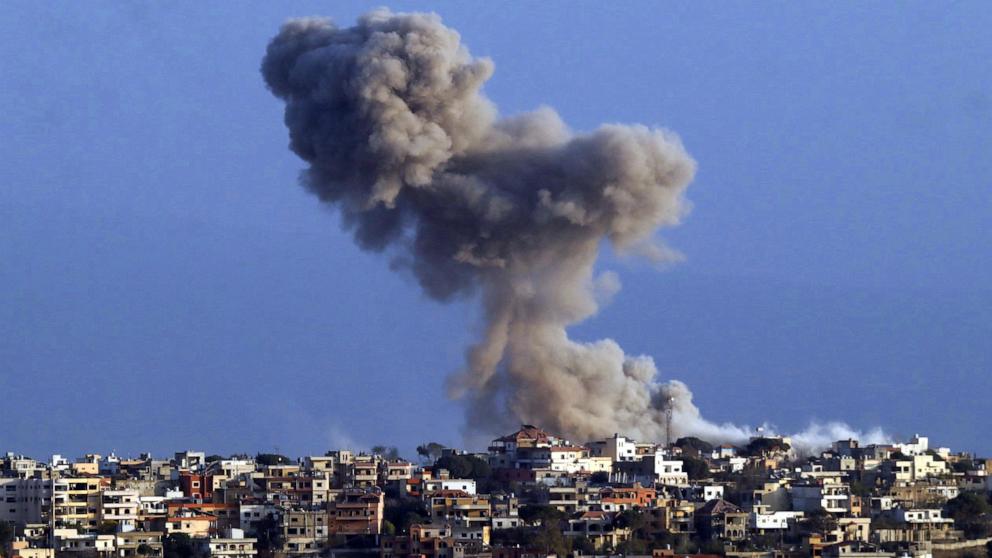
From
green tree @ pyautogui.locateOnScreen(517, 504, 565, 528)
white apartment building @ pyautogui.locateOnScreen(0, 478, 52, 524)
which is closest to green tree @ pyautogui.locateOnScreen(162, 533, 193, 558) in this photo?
white apartment building @ pyautogui.locateOnScreen(0, 478, 52, 524)

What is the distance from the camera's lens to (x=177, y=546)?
62375mm

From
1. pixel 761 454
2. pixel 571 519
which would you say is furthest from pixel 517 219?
pixel 571 519

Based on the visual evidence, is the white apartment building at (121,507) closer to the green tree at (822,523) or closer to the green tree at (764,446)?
the green tree at (822,523)

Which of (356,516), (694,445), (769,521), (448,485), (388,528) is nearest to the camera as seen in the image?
(388,528)

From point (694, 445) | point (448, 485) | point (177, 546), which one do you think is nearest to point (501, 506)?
point (448, 485)

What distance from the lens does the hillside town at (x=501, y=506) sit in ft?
206

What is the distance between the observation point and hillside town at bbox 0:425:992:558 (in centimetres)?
6278

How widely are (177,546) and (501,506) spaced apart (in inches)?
294

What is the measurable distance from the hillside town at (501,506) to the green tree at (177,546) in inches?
1.6

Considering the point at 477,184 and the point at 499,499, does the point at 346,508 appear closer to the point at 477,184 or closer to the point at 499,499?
the point at 499,499

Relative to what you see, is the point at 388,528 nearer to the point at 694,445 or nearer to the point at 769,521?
the point at 769,521

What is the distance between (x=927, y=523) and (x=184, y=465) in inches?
763

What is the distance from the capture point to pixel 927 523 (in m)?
66.4

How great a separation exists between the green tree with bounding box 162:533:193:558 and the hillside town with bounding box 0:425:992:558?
0.13 feet
